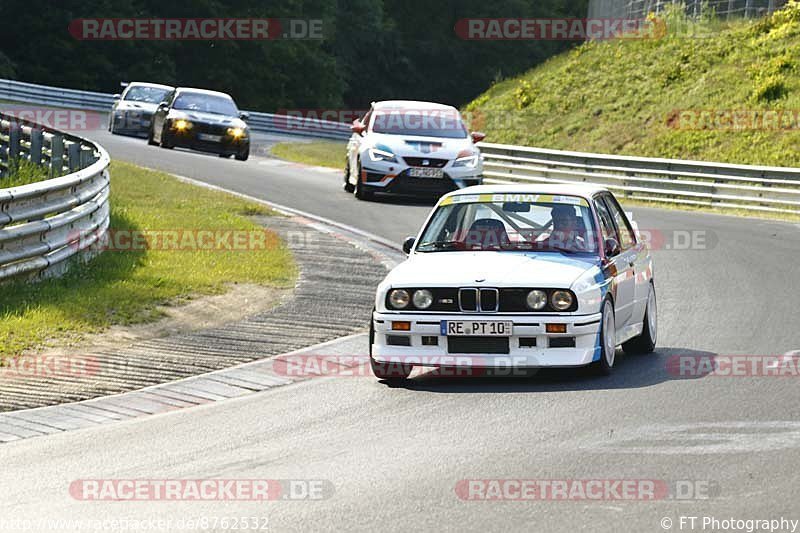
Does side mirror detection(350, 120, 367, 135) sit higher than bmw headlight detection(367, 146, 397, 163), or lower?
higher

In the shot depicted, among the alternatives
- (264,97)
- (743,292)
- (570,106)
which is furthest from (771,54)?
(264,97)

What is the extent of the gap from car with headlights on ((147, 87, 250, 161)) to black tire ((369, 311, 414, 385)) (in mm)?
23044

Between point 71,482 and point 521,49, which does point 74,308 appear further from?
point 521,49

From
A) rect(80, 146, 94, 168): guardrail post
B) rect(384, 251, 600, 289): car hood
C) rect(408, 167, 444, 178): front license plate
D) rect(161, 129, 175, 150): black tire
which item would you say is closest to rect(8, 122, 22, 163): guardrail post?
rect(80, 146, 94, 168): guardrail post

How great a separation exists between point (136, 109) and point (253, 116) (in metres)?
14.5

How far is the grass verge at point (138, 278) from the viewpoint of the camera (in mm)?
12141

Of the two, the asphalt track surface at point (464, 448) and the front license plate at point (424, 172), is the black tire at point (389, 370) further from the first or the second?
the front license plate at point (424, 172)

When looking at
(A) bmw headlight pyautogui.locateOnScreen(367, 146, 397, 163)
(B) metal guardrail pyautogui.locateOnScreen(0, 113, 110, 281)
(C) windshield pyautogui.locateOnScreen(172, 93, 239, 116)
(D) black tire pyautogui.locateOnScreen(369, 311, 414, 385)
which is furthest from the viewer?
→ (C) windshield pyautogui.locateOnScreen(172, 93, 239, 116)

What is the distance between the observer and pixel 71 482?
752 centimetres

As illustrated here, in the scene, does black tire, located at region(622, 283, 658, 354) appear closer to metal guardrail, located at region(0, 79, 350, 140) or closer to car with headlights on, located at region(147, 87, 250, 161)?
car with headlights on, located at region(147, 87, 250, 161)

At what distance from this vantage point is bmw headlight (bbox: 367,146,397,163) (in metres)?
24.1

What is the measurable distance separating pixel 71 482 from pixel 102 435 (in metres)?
1.27

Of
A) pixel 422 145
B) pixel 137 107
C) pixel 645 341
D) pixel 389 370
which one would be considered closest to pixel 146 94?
pixel 137 107

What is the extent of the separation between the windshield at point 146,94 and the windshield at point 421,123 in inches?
574
